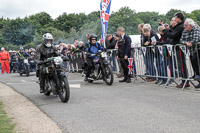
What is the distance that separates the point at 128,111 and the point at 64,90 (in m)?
2.22

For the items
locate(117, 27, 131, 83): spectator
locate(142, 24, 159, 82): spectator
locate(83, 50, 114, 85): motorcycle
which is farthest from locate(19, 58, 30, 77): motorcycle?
locate(142, 24, 159, 82): spectator

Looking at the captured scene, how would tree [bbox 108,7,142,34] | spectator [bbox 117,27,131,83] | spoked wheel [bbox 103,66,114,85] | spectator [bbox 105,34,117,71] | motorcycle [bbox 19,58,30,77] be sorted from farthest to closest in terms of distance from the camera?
tree [bbox 108,7,142,34]
motorcycle [bbox 19,58,30,77]
spectator [bbox 105,34,117,71]
spectator [bbox 117,27,131,83]
spoked wheel [bbox 103,66,114,85]

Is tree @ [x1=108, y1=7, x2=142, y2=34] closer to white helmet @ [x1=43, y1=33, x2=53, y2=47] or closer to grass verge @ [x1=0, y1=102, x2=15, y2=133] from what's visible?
white helmet @ [x1=43, y1=33, x2=53, y2=47]

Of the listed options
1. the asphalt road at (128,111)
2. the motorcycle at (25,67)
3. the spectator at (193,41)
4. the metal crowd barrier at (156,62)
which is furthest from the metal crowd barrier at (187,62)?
the motorcycle at (25,67)

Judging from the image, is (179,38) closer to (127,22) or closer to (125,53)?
(125,53)

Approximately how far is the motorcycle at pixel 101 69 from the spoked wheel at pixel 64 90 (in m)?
3.13

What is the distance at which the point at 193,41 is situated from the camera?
344 inches

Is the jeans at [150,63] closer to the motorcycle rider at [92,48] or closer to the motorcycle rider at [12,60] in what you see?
the motorcycle rider at [92,48]

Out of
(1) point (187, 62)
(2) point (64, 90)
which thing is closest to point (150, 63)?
(1) point (187, 62)

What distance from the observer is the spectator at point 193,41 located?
343 inches

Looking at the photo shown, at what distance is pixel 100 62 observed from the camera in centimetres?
1134

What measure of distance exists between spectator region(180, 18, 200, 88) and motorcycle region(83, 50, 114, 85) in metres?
3.06

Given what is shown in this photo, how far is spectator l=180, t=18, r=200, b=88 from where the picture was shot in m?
8.72

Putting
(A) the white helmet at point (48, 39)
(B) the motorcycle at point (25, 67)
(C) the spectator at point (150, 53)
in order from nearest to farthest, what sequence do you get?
(A) the white helmet at point (48, 39) → (C) the spectator at point (150, 53) → (B) the motorcycle at point (25, 67)
